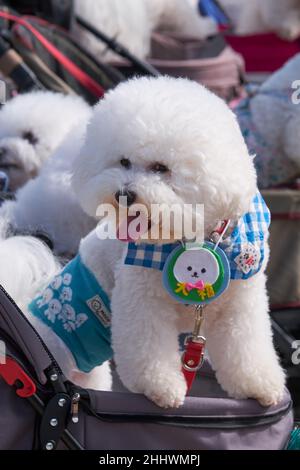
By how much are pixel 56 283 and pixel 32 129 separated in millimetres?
694

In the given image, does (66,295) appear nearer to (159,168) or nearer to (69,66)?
(159,168)

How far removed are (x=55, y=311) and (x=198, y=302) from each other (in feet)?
1.03

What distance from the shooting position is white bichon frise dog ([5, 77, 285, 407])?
38.6 inches

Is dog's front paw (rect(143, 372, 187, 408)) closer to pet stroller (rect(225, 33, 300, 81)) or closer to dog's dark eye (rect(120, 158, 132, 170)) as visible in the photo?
dog's dark eye (rect(120, 158, 132, 170))

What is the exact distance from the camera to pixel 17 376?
3.25ft

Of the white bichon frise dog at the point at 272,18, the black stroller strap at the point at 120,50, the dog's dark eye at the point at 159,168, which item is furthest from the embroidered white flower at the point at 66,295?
the white bichon frise dog at the point at 272,18

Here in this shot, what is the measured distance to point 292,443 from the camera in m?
1.23

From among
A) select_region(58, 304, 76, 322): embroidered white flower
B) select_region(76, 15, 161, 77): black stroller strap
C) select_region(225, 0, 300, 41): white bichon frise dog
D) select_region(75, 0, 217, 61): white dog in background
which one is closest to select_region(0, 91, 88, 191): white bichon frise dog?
select_region(76, 15, 161, 77): black stroller strap

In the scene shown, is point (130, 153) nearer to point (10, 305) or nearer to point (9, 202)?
point (10, 305)

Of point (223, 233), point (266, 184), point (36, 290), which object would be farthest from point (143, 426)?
point (266, 184)

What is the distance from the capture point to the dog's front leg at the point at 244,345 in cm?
109

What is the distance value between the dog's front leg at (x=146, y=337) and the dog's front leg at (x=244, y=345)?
0.25ft

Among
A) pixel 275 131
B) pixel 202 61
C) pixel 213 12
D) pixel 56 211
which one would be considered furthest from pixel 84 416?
pixel 213 12
